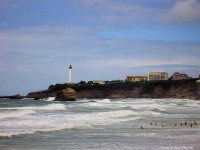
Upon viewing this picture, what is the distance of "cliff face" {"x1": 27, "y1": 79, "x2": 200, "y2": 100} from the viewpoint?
5182 inches

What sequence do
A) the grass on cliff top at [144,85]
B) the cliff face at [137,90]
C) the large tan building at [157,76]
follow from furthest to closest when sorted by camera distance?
the large tan building at [157,76]
the grass on cliff top at [144,85]
the cliff face at [137,90]

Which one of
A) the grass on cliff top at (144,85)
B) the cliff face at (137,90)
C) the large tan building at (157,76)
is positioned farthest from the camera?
the large tan building at (157,76)

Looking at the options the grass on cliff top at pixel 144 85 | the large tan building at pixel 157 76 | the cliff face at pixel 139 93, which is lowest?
the cliff face at pixel 139 93

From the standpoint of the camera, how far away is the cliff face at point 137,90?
13162 cm

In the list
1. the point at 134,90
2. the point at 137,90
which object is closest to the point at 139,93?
the point at 137,90

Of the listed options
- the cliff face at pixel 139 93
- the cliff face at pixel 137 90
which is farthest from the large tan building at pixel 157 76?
the cliff face at pixel 139 93

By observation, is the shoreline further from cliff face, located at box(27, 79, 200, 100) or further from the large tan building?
the large tan building

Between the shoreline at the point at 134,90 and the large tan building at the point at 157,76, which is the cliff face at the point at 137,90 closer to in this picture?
the shoreline at the point at 134,90

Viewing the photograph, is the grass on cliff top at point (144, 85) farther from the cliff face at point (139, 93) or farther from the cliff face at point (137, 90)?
the cliff face at point (139, 93)

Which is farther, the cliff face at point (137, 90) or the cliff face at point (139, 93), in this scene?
the cliff face at point (139, 93)

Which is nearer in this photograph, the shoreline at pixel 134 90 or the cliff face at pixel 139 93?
the shoreline at pixel 134 90

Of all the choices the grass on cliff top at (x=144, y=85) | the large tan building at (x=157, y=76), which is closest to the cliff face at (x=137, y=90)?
the grass on cliff top at (x=144, y=85)

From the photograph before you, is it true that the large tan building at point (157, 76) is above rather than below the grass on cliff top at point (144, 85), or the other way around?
above

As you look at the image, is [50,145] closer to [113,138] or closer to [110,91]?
[113,138]
